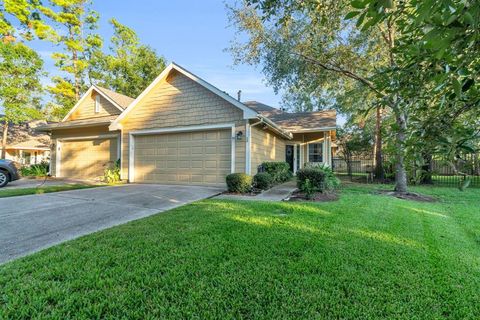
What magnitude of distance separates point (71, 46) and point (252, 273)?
86.1 feet

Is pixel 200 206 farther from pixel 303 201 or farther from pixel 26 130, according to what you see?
pixel 26 130

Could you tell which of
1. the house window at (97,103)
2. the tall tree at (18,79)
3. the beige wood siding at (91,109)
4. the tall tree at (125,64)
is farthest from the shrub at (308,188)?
the tall tree at (125,64)

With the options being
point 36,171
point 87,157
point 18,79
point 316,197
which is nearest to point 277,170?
point 316,197

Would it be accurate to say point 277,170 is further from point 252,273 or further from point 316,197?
point 252,273

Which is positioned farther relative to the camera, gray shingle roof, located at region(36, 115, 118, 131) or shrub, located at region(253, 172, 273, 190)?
gray shingle roof, located at region(36, 115, 118, 131)

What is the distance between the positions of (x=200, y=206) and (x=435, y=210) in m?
6.08

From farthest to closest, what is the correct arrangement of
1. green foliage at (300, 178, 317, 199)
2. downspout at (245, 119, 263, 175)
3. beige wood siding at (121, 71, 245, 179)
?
1. beige wood siding at (121, 71, 245, 179)
2. downspout at (245, 119, 263, 175)
3. green foliage at (300, 178, 317, 199)

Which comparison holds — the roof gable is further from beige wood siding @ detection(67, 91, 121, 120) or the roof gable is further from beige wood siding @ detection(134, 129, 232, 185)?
beige wood siding @ detection(134, 129, 232, 185)

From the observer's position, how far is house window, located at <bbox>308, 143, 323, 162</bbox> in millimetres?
15086

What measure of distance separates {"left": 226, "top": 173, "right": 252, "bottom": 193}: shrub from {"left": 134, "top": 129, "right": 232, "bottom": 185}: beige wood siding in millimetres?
1205

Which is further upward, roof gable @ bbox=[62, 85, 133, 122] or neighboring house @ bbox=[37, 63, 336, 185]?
roof gable @ bbox=[62, 85, 133, 122]

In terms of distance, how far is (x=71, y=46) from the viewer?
842 inches

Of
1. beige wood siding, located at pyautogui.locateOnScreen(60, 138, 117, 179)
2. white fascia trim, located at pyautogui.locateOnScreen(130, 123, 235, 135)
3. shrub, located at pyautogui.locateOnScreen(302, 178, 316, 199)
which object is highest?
white fascia trim, located at pyautogui.locateOnScreen(130, 123, 235, 135)

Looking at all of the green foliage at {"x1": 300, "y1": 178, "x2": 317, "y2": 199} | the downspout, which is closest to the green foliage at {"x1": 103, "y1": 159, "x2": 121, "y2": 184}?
the downspout
